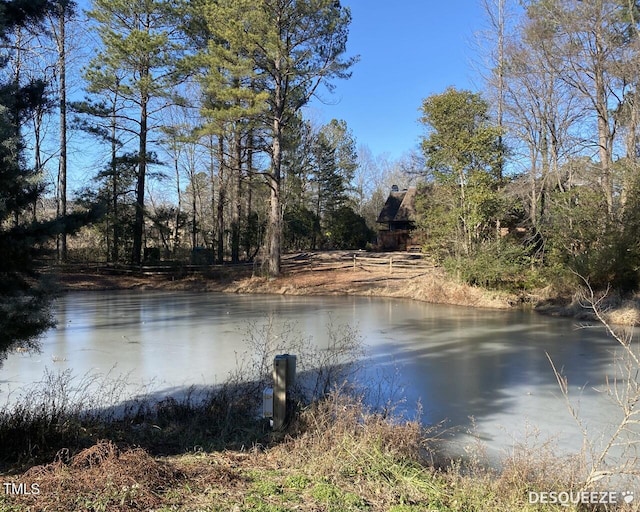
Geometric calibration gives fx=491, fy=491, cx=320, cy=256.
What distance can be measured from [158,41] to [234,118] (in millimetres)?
5280

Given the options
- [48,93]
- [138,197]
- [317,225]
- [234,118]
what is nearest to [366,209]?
[317,225]

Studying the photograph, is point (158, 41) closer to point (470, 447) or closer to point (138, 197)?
point (138, 197)

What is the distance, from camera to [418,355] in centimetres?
704

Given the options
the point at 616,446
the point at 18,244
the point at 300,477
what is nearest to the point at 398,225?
the point at 616,446

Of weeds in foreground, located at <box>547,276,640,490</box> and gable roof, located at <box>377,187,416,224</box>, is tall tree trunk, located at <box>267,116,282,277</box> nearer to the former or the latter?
gable roof, located at <box>377,187,416,224</box>

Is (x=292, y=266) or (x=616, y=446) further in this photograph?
(x=292, y=266)

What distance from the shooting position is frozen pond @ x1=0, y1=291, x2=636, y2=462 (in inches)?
185

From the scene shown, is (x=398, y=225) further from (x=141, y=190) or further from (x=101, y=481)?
(x=101, y=481)

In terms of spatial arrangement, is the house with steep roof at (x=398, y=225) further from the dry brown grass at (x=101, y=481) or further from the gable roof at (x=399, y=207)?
the dry brown grass at (x=101, y=481)

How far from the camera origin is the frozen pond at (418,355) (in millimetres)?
4695

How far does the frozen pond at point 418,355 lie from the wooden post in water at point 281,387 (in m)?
1.36

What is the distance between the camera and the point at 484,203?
14.1 meters

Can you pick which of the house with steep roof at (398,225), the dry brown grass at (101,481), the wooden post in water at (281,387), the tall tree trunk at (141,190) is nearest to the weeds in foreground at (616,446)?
the wooden post in water at (281,387)

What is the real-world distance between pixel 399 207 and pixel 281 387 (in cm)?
2948
